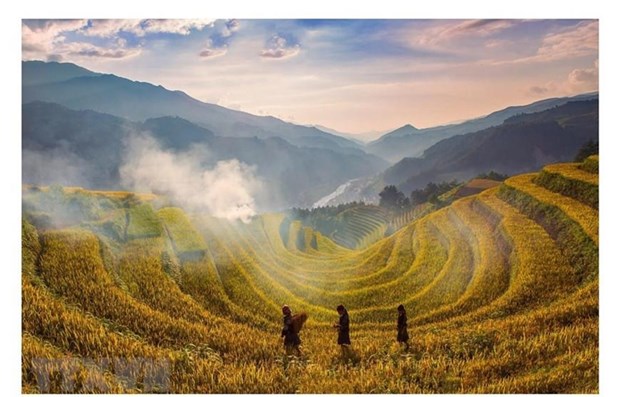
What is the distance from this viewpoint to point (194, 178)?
Result: 340 inches

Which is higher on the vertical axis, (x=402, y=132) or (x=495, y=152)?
(x=402, y=132)

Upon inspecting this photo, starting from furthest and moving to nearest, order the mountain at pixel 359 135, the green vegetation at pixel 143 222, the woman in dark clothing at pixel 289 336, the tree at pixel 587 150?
1. the mountain at pixel 359 135
2. the tree at pixel 587 150
3. the green vegetation at pixel 143 222
4. the woman in dark clothing at pixel 289 336

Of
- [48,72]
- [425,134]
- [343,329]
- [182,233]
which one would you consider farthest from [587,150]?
[48,72]

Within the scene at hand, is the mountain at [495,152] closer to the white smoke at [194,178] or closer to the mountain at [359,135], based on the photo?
the mountain at [359,135]

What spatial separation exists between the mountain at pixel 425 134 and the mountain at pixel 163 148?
0.91ft

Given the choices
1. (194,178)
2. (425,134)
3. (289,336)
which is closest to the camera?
(289,336)

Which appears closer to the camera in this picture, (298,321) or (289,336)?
(289,336)

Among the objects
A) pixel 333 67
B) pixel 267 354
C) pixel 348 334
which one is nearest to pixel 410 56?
pixel 333 67

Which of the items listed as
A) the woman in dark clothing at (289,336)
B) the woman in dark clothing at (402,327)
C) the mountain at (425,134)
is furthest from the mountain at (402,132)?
the woman in dark clothing at (289,336)

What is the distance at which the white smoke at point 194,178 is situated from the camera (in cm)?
845

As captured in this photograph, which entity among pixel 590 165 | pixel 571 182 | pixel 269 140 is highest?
pixel 269 140

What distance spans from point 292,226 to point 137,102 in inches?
125

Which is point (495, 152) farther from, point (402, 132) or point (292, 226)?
point (292, 226)

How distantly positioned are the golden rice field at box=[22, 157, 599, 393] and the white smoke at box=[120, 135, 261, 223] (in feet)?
0.74
